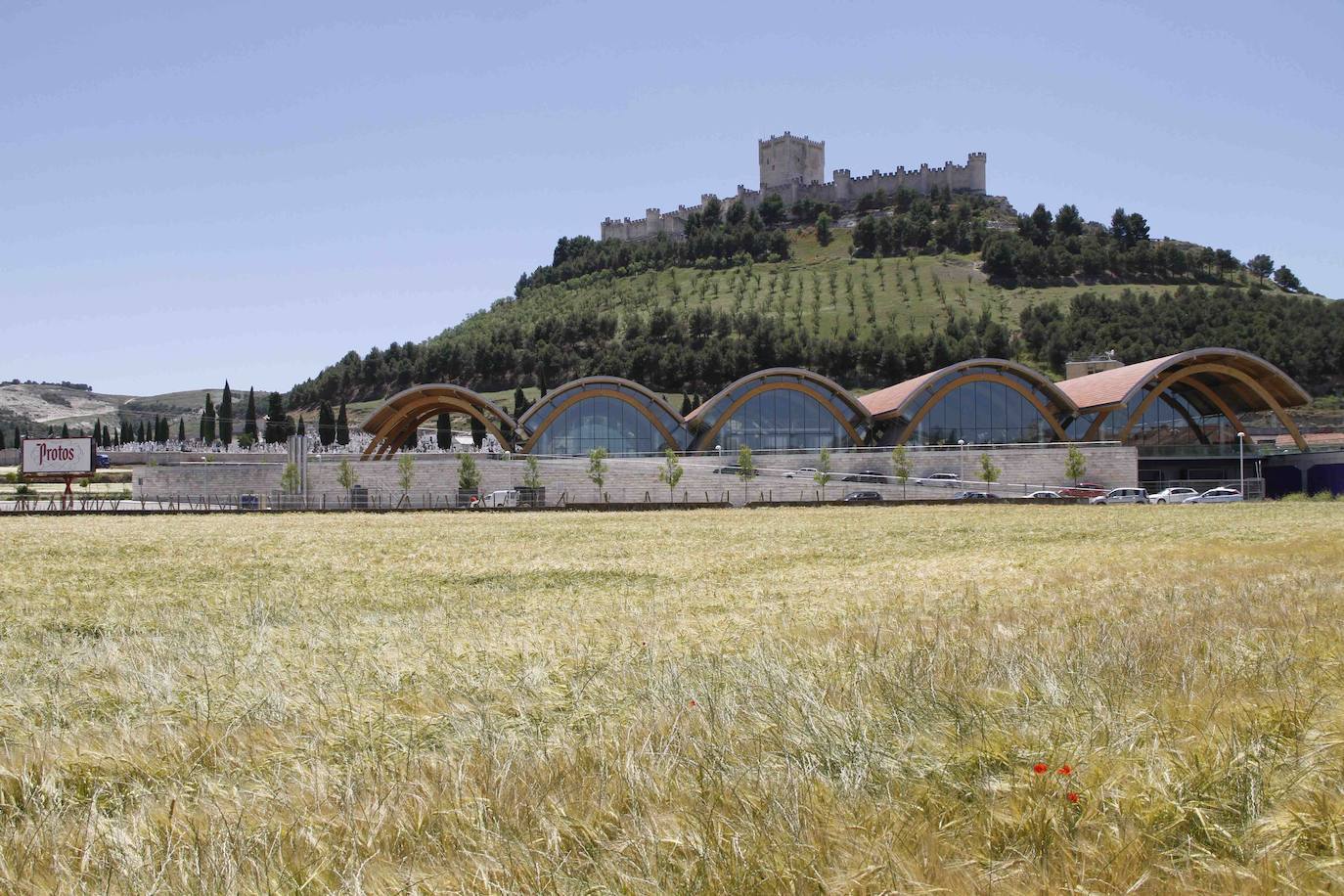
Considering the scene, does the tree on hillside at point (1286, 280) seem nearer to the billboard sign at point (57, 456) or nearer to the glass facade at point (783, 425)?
the glass facade at point (783, 425)

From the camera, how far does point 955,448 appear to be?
66.2 meters

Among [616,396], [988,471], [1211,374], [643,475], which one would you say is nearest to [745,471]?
[643,475]

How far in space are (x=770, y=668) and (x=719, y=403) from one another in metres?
69.4

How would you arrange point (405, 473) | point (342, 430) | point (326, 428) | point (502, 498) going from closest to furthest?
point (502, 498) < point (405, 473) < point (326, 428) < point (342, 430)

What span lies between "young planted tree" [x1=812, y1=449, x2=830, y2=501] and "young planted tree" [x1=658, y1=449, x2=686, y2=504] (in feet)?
27.9

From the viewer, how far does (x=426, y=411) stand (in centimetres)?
8781

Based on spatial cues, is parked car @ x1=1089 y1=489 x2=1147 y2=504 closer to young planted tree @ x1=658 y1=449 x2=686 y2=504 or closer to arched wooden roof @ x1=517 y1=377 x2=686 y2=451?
young planted tree @ x1=658 y1=449 x2=686 y2=504

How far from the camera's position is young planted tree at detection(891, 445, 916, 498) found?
2466 inches

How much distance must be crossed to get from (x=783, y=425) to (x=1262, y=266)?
144m

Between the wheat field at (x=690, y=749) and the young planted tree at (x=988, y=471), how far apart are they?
53100mm

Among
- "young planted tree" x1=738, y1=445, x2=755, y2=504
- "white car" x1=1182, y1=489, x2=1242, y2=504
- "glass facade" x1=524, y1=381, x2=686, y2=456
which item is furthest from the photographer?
"glass facade" x1=524, y1=381, x2=686, y2=456

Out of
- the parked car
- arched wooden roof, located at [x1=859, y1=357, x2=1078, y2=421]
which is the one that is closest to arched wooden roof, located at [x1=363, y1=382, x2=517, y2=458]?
arched wooden roof, located at [x1=859, y1=357, x2=1078, y2=421]

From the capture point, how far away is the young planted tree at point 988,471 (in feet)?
204

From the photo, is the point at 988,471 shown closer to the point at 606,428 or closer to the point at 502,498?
the point at 606,428
